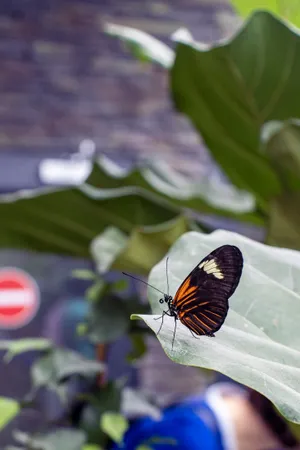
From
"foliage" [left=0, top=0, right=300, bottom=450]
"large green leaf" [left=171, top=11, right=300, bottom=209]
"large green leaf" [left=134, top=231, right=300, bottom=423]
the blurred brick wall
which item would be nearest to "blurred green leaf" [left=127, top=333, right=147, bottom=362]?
"foliage" [left=0, top=0, right=300, bottom=450]

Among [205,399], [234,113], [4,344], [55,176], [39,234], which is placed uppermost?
[234,113]

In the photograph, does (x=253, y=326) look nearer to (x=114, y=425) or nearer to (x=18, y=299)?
(x=114, y=425)

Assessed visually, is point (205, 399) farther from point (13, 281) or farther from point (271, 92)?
point (13, 281)

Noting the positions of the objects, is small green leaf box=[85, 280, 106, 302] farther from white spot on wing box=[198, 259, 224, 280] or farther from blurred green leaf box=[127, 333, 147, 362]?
white spot on wing box=[198, 259, 224, 280]

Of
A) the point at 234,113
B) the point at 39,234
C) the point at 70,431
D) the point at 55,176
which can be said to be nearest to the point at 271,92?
the point at 234,113

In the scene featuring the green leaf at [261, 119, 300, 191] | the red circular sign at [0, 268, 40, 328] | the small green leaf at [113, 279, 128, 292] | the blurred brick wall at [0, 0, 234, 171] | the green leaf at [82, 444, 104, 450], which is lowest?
the red circular sign at [0, 268, 40, 328]
